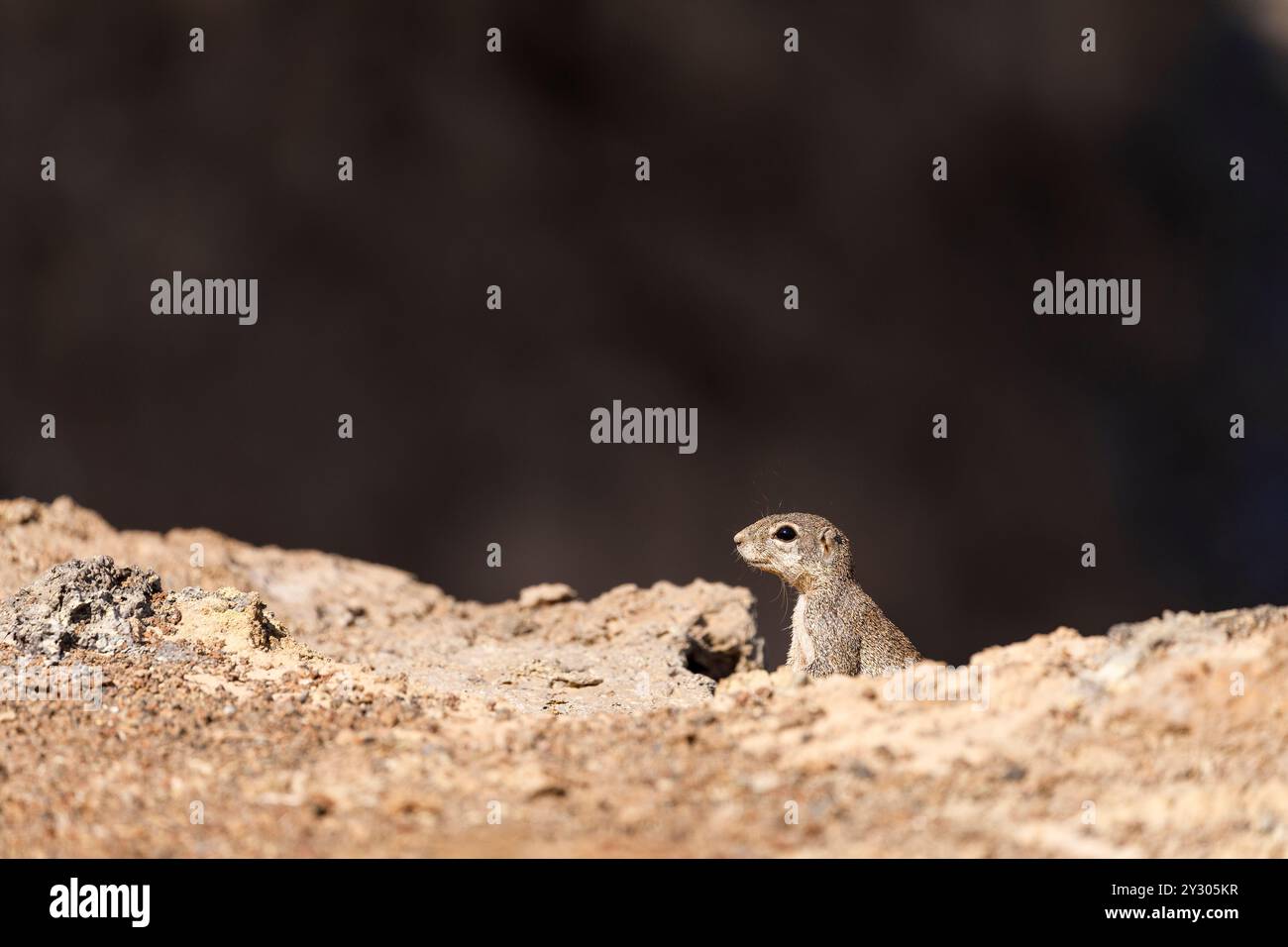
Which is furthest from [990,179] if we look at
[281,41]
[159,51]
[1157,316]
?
[159,51]

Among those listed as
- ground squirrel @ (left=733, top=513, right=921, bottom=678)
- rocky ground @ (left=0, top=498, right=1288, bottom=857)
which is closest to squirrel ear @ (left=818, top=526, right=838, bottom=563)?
ground squirrel @ (left=733, top=513, right=921, bottom=678)

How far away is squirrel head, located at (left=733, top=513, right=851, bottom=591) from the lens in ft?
38.4

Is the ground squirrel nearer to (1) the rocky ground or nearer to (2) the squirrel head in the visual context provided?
(2) the squirrel head

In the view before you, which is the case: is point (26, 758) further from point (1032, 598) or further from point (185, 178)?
point (1032, 598)

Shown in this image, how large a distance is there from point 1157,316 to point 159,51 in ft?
54.6

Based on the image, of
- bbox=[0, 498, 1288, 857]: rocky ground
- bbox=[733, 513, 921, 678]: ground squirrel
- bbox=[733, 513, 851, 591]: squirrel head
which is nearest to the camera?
bbox=[0, 498, 1288, 857]: rocky ground

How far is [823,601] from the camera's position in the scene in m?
11.6

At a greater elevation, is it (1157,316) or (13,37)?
(13,37)

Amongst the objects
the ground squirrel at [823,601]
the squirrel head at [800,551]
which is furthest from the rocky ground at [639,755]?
the squirrel head at [800,551]

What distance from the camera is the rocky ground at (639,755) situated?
5.79 metres

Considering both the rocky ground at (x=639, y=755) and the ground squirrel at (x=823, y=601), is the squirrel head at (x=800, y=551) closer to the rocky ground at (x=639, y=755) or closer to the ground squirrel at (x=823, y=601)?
the ground squirrel at (x=823, y=601)

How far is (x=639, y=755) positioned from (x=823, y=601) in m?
5.14

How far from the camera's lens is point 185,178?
19.0m
